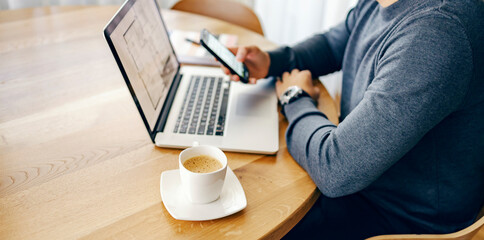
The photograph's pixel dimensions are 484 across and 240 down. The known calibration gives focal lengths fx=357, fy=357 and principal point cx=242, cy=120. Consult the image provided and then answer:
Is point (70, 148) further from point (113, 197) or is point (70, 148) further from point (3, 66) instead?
point (3, 66)

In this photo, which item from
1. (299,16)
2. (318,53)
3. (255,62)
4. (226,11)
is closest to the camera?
(255,62)

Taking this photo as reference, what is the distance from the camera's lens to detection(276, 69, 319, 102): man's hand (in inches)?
38.0

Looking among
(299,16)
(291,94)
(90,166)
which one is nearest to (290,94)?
(291,94)

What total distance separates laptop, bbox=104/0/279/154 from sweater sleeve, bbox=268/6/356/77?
11 cm

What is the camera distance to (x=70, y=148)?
771 millimetres

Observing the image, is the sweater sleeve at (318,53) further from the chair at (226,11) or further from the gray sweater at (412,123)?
the chair at (226,11)

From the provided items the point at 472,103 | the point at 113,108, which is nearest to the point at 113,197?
the point at 113,108

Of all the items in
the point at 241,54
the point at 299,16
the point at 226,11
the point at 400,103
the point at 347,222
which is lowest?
the point at 299,16

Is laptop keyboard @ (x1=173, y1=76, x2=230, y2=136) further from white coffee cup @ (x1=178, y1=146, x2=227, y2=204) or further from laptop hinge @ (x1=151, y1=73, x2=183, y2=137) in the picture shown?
white coffee cup @ (x1=178, y1=146, x2=227, y2=204)

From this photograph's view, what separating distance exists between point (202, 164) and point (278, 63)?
0.54 m

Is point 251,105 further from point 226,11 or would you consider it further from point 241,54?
point 226,11

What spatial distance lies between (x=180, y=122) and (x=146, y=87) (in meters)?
0.12

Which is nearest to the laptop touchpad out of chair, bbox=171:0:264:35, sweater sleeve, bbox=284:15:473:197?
sweater sleeve, bbox=284:15:473:197

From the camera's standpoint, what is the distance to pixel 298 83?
0.98m
